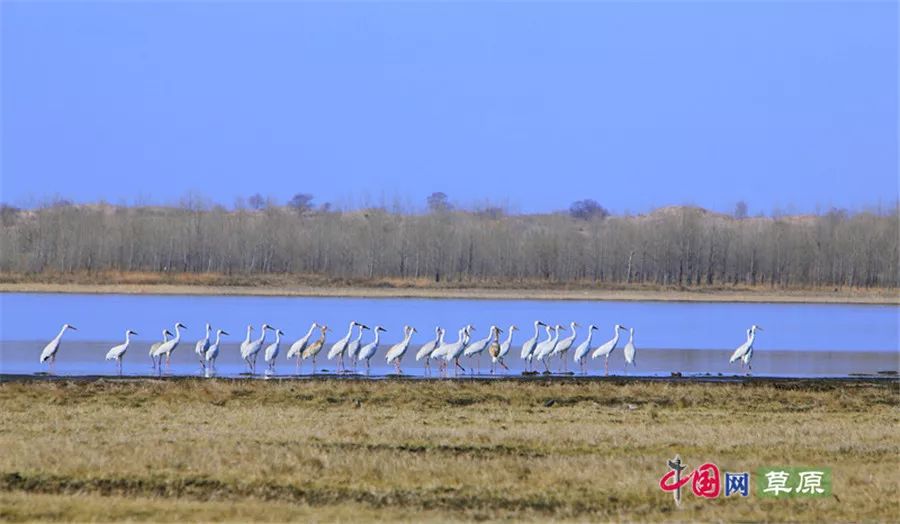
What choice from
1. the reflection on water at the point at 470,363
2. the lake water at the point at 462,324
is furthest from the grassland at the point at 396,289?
the reflection on water at the point at 470,363

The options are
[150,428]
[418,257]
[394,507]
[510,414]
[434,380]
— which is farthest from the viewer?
[418,257]

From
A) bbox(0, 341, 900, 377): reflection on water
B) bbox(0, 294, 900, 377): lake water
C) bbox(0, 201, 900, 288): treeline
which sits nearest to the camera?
bbox(0, 341, 900, 377): reflection on water

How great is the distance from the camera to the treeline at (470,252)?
7431cm

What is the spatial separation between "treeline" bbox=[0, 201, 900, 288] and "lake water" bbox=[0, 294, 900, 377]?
16642 mm

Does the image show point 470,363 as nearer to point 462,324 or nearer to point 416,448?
point 462,324

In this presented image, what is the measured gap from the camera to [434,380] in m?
21.9

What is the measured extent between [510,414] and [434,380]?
16.7ft

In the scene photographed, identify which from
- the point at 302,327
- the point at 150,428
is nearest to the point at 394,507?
the point at 150,428

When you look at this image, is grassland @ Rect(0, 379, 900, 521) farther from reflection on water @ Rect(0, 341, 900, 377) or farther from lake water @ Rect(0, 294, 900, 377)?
lake water @ Rect(0, 294, 900, 377)

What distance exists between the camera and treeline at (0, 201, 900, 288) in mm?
74312

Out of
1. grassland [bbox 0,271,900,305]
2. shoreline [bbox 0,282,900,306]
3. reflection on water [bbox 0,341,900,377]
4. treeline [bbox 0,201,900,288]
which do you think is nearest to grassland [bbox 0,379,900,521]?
reflection on water [bbox 0,341,900,377]

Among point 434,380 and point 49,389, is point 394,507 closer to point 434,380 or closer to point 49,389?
point 49,389

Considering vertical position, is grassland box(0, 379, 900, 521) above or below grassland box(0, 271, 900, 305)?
below

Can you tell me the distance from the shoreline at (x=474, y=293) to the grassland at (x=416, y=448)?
39.6 metres
